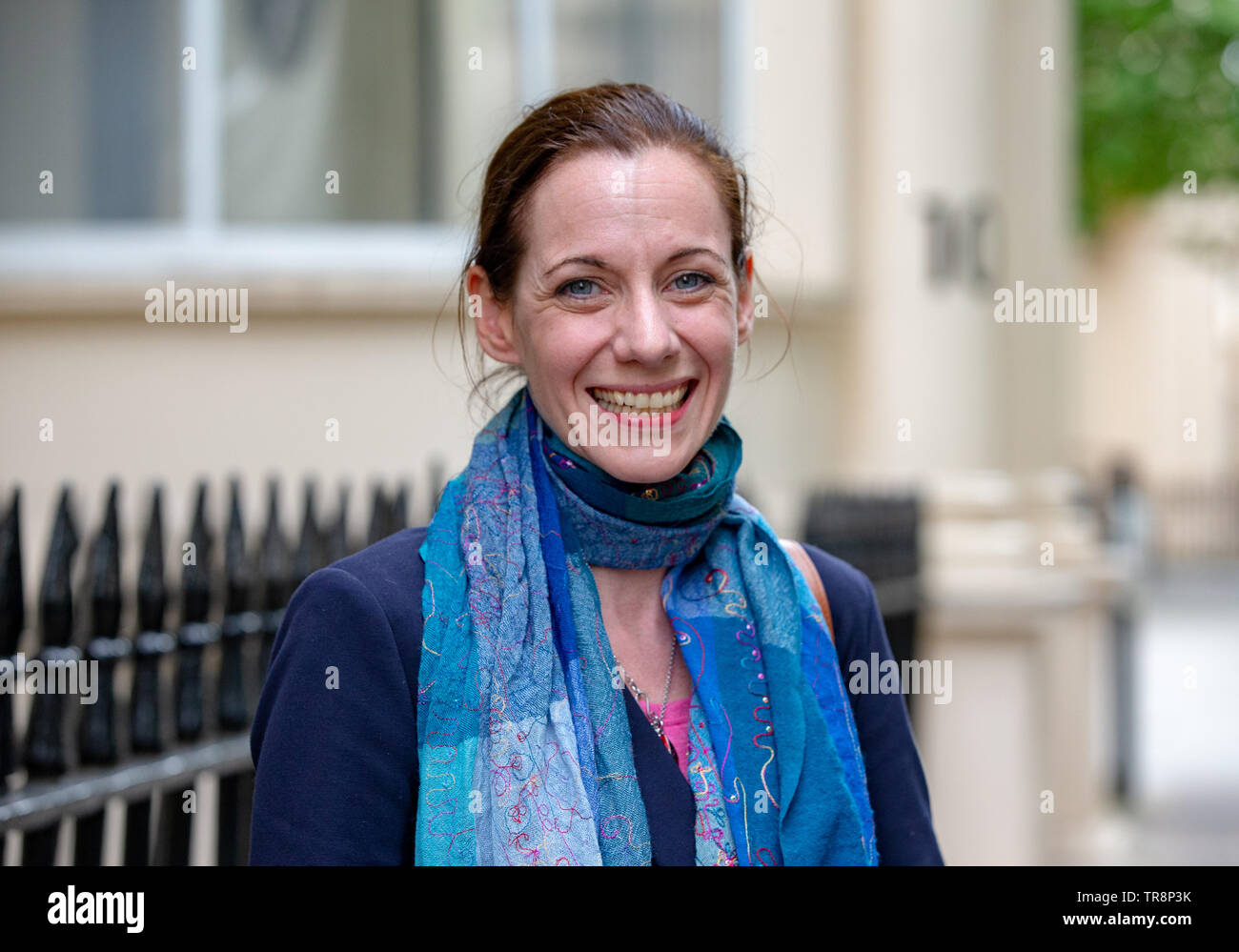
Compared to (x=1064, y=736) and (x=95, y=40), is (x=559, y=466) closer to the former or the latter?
(x=95, y=40)

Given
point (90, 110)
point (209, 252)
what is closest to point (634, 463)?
point (209, 252)

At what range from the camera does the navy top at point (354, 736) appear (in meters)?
1.96

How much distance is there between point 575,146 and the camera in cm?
218

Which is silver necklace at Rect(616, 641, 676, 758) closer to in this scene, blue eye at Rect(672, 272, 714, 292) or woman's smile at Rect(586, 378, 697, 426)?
woman's smile at Rect(586, 378, 697, 426)

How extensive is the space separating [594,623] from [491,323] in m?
0.47

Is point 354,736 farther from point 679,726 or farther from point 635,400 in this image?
point 635,400

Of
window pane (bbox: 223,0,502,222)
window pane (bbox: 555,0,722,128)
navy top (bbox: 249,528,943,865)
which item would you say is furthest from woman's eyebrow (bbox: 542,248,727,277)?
window pane (bbox: 555,0,722,128)

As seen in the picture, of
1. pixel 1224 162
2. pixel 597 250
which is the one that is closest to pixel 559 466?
pixel 597 250

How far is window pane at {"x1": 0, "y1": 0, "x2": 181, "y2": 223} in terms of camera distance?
7.25 meters

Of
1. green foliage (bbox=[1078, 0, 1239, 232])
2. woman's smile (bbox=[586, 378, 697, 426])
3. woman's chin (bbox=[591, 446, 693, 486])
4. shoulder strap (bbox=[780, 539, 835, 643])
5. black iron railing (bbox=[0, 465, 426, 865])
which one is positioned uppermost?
green foliage (bbox=[1078, 0, 1239, 232])

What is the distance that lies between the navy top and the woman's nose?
390mm

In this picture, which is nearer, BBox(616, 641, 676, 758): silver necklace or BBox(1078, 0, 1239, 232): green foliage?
BBox(616, 641, 676, 758): silver necklace

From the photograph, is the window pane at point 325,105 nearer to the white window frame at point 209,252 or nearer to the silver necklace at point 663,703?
the white window frame at point 209,252
